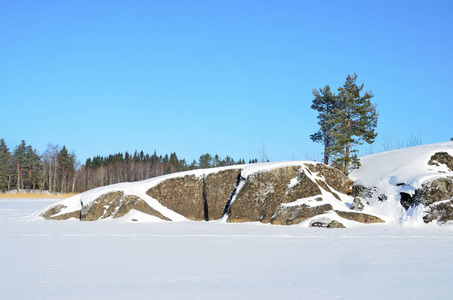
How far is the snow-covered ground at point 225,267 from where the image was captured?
4543 millimetres

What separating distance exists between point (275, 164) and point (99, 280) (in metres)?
11.9

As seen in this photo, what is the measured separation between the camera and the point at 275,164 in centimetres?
1641

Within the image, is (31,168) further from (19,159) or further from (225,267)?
(225,267)

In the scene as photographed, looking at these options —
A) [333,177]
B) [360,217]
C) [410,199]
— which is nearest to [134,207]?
[333,177]

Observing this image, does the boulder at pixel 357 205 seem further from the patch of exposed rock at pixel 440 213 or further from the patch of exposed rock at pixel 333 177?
the patch of exposed rock at pixel 440 213

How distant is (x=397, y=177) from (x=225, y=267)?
11650mm

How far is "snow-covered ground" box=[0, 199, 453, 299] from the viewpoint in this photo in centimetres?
454

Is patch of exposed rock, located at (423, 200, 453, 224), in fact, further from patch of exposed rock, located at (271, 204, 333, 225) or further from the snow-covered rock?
patch of exposed rock, located at (271, 204, 333, 225)

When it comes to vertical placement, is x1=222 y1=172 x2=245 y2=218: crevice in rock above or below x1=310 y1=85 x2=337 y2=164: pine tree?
below

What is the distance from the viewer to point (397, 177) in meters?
15.4

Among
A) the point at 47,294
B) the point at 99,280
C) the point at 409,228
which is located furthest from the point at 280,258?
the point at 409,228

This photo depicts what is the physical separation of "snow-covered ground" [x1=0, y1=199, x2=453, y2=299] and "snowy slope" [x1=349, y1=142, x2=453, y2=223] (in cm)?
413

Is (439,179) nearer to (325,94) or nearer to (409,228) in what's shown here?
(409,228)

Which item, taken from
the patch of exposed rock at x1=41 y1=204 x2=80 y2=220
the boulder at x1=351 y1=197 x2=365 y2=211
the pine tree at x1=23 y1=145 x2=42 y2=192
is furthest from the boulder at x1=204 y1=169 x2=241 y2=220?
the pine tree at x1=23 y1=145 x2=42 y2=192
